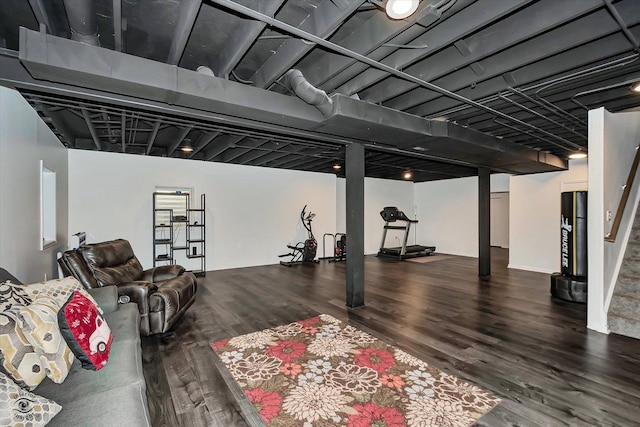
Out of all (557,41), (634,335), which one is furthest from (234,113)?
(634,335)

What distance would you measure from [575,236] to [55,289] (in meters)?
6.77

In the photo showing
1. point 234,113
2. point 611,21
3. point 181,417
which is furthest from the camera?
point 234,113

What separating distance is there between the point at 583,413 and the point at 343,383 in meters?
1.65

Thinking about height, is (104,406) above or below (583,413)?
above

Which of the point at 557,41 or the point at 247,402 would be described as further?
the point at 557,41

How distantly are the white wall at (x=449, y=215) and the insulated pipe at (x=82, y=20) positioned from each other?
382 inches

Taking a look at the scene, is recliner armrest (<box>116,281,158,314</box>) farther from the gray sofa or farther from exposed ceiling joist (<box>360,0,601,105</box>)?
exposed ceiling joist (<box>360,0,601,105</box>)

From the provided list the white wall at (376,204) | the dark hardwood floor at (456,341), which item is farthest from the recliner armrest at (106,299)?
the white wall at (376,204)

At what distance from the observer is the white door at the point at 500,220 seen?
34.6ft

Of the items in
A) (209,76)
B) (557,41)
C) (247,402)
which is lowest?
(247,402)

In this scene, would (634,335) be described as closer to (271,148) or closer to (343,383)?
(343,383)

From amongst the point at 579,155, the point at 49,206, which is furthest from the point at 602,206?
the point at 49,206

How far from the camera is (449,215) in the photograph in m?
10.1

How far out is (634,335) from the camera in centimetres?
332
